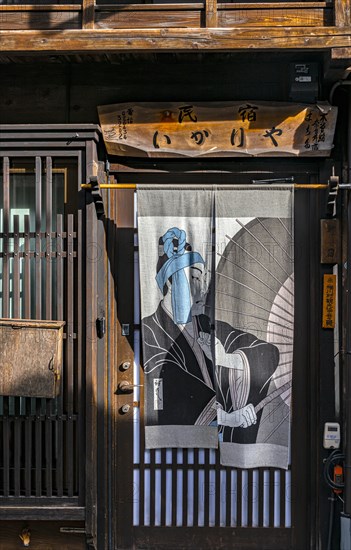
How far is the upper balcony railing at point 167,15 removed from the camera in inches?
186

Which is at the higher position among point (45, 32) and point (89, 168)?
point (45, 32)

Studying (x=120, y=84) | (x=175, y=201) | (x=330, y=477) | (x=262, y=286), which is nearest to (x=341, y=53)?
(x=175, y=201)

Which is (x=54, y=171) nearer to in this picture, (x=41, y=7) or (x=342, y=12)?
(x=41, y=7)

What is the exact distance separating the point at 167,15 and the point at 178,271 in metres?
2.40

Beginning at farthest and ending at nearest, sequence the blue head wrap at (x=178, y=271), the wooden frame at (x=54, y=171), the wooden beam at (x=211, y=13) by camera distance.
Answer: the wooden frame at (x=54, y=171), the blue head wrap at (x=178, y=271), the wooden beam at (x=211, y=13)

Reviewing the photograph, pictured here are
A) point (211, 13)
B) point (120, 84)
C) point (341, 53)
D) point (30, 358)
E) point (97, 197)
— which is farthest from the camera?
point (120, 84)

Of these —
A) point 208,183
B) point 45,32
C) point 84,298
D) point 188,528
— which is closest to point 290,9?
point 208,183

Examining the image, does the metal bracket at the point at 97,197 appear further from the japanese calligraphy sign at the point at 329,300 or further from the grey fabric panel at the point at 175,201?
the japanese calligraphy sign at the point at 329,300

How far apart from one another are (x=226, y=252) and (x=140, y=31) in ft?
7.15

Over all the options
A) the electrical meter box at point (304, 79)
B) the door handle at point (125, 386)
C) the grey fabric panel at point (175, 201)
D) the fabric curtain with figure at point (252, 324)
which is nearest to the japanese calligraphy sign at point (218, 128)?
the electrical meter box at point (304, 79)

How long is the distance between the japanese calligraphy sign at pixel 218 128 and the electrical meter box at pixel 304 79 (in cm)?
14

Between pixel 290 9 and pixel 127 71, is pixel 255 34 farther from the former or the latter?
pixel 127 71

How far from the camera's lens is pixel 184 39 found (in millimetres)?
4621

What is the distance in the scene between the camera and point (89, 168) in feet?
16.2
